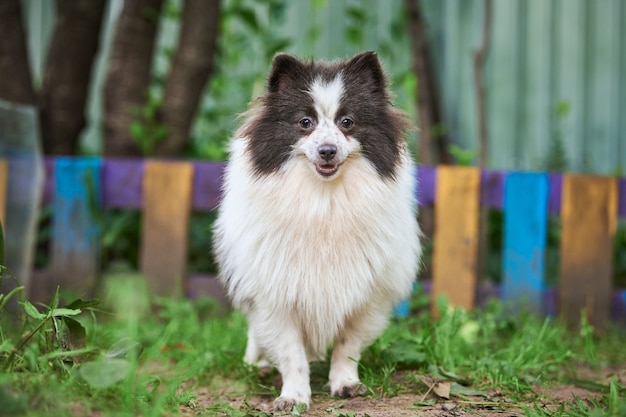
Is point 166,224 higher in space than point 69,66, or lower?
lower

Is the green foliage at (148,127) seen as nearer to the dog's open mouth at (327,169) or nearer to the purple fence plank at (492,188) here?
the purple fence plank at (492,188)

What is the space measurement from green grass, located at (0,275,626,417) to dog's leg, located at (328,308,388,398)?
9 cm

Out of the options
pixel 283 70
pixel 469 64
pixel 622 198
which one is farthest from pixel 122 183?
pixel 469 64

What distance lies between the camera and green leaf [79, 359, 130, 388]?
230 cm

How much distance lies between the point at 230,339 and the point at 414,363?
1.14 meters

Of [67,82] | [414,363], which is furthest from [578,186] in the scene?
[67,82]

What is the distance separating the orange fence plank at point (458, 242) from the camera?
489 cm

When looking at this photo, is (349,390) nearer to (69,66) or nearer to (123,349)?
(123,349)

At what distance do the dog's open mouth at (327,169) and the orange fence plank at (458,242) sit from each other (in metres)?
2.06

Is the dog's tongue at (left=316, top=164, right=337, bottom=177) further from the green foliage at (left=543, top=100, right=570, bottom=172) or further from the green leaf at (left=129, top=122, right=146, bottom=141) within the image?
the green foliage at (left=543, top=100, right=570, bottom=172)

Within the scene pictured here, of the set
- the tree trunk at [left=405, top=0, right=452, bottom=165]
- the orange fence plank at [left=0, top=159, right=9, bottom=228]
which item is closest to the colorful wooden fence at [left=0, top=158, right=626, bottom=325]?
the orange fence plank at [left=0, top=159, right=9, bottom=228]

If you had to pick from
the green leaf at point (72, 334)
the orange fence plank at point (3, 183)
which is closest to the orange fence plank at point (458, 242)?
the green leaf at point (72, 334)

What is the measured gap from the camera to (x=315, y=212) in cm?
310

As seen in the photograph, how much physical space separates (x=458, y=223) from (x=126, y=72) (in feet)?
9.53
